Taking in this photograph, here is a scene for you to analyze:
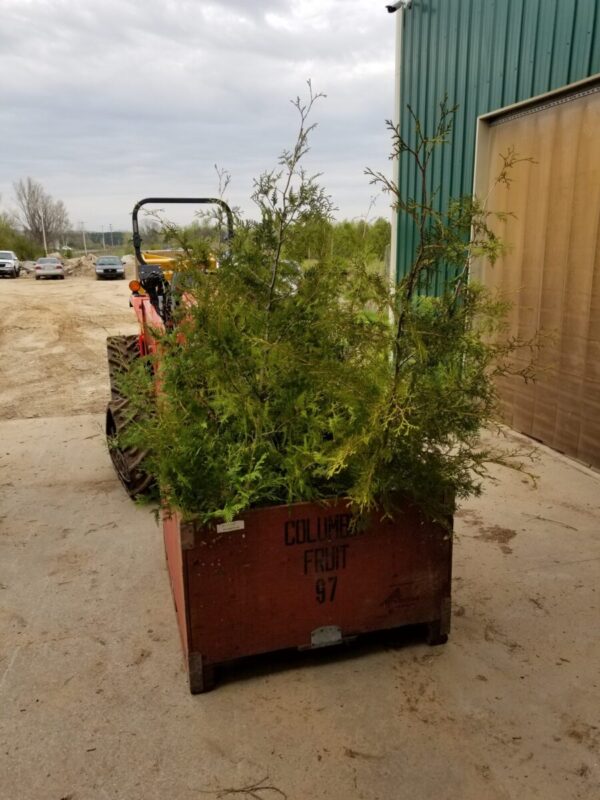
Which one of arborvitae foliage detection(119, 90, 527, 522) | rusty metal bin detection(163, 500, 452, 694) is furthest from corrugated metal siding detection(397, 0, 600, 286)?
rusty metal bin detection(163, 500, 452, 694)

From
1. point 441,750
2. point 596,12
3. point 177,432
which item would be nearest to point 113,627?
point 177,432

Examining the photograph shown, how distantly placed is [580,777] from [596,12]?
4842mm

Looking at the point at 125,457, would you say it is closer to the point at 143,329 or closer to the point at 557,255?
the point at 143,329

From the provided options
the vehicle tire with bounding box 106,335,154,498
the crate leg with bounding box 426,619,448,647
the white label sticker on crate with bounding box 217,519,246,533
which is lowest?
the crate leg with bounding box 426,619,448,647

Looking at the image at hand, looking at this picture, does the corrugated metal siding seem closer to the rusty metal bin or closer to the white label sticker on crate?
the rusty metal bin

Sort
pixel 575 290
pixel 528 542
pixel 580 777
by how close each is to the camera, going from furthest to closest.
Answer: pixel 575 290, pixel 528 542, pixel 580 777

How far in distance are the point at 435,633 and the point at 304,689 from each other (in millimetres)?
662

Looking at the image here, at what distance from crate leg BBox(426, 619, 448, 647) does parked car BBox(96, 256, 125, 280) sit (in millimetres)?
31432

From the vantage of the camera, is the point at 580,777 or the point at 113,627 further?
the point at 113,627

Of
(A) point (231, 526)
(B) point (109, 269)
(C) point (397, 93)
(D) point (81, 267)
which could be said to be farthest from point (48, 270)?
(A) point (231, 526)

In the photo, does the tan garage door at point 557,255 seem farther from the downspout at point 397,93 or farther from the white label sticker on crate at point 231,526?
the white label sticker on crate at point 231,526

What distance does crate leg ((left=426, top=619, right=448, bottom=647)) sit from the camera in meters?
Answer: 2.77

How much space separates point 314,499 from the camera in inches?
96.7

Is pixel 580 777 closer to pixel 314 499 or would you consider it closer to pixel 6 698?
pixel 314 499
